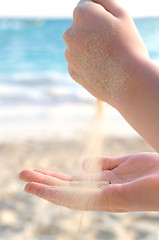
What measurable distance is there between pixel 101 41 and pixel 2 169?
1.78 m

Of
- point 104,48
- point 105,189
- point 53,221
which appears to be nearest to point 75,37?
point 104,48

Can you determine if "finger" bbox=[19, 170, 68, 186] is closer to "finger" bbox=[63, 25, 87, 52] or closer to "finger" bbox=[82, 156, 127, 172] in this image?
"finger" bbox=[82, 156, 127, 172]

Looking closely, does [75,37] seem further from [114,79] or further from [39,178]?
[39,178]

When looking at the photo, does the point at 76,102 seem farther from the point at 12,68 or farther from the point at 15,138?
the point at 12,68

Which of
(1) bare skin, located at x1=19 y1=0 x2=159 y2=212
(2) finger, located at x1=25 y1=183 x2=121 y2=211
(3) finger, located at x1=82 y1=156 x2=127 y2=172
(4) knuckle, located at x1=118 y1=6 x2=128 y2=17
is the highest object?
(4) knuckle, located at x1=118 y1=6 x2=128 y2=17

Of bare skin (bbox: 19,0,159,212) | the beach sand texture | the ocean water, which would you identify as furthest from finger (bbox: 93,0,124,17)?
the ocean water

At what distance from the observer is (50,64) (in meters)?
8.49

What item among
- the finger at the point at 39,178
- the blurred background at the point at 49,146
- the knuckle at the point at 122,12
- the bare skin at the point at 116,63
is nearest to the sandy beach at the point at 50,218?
the blurred background at the point at 49,146

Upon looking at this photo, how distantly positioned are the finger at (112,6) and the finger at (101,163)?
0.50m

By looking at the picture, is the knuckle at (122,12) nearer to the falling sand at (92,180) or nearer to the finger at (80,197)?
the falling sand at (92,180)

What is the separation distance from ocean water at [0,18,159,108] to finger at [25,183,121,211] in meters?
3.53

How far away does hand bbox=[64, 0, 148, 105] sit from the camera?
0.96 metres

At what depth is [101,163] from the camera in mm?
1288

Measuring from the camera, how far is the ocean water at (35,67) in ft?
16.7
